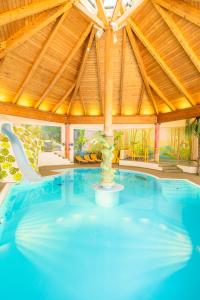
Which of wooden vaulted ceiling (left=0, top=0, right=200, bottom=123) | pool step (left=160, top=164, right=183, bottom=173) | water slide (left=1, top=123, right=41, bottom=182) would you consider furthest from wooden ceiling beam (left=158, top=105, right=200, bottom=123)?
water slide (left=1, top=123, right=41, bottom=182)

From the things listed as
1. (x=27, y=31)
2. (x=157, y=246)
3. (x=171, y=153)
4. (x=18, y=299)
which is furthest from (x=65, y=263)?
(x=171, y=153)

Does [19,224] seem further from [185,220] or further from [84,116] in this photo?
[84,116]

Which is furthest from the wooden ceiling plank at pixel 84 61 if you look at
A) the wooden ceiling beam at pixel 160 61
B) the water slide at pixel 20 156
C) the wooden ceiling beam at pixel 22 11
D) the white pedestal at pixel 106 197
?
the white pedestal at pixel 106 197

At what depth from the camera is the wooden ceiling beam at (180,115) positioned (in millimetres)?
10716

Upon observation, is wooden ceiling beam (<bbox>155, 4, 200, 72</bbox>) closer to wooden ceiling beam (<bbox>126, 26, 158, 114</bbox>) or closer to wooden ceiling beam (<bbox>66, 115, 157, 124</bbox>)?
wooden ceiling beam (<bbox>126, 26, 158, 114</bbox>)

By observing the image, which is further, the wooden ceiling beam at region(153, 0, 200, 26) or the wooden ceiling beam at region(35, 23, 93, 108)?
the wooden ceiling beam at region(35, 23, 93, 108)

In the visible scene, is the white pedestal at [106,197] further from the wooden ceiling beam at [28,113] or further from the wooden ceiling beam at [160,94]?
the wooden ceiling beam at [160,94]

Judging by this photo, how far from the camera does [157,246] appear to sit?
12.1 ft

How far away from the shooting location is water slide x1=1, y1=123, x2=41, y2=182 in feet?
27.7

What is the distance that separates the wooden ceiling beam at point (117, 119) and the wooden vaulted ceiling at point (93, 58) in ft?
0.75

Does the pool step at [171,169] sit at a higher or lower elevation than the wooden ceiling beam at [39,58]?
lower

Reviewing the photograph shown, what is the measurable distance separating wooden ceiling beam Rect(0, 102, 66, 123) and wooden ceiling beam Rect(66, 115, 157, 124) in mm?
871

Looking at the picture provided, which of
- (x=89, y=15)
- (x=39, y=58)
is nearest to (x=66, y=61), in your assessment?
(x=39, y=58)

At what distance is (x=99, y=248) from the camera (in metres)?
3.62
